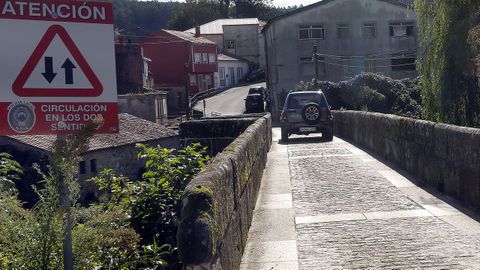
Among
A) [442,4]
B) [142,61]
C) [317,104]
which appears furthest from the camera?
[142,61]

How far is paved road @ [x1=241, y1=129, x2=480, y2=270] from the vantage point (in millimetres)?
6840

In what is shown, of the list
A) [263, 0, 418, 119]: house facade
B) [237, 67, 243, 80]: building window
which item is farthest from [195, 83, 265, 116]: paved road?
[237, 67, 243, 80]: building window

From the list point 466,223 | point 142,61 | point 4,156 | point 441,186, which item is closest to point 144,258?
point 4,156

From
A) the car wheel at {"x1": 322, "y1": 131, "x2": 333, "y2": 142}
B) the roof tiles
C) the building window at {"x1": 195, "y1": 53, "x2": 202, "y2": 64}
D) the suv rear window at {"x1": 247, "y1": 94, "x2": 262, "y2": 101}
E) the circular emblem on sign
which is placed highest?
the building window at {"x1": 195, "y1": 53, "x2": 202, "y2": 64}

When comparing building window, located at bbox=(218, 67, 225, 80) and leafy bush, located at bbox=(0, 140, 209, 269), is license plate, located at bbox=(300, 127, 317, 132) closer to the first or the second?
leafy bush, located at bbox=(0, 140, 209, 269)

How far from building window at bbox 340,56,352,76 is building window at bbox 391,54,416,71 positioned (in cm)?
353

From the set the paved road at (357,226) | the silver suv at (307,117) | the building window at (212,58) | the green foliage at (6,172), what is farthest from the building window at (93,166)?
the building window at (212,58)

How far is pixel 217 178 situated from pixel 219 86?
241ft

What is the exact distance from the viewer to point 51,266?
13.7 ft

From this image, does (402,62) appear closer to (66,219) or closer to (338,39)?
(338,39)

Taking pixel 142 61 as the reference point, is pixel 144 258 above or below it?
below

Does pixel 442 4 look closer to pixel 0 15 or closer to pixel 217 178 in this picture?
pixel 217 178

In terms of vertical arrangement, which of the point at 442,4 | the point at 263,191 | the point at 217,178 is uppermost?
the point at 442,4

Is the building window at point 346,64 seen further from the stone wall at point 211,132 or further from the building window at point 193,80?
the stone wall at point 211,132
